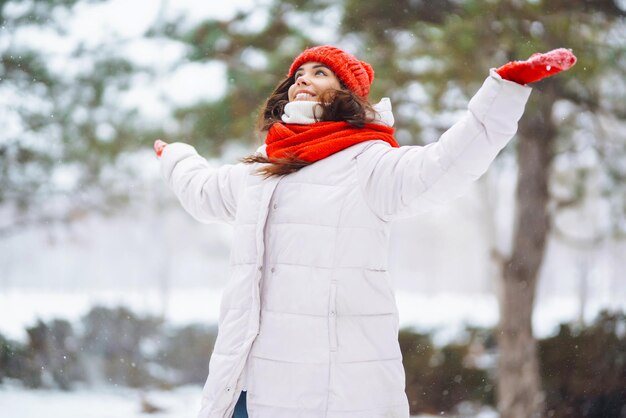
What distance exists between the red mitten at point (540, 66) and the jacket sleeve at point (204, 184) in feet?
2.04

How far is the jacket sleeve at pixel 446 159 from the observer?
102 cm

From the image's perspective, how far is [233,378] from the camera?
120 cm

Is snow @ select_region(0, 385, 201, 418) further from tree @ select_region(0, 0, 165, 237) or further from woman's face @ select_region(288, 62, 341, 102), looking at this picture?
woman's face @ select_region(288, 62, 341, 102)

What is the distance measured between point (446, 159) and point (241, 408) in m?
0.60

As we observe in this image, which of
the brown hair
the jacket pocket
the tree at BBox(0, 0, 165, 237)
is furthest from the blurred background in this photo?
the jacket pocket

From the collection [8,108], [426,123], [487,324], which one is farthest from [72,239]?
[487,324]

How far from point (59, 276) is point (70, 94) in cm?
112

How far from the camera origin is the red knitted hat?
138 cm

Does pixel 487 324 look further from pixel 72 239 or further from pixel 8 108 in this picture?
pixel 8 108

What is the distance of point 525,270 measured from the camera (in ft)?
11.4

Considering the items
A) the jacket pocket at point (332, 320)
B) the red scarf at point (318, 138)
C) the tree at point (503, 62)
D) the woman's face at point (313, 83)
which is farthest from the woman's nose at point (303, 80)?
the tree at point (503, 62)

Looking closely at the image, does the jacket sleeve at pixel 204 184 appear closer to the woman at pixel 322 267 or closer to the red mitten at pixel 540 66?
the woman at pixel 322 267

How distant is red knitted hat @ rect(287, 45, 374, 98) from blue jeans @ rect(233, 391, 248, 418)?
2.13 ft

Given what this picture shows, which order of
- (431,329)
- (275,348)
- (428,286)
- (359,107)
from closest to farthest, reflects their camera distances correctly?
(275,348) < (359,107) < (431,329) < (428,286)
